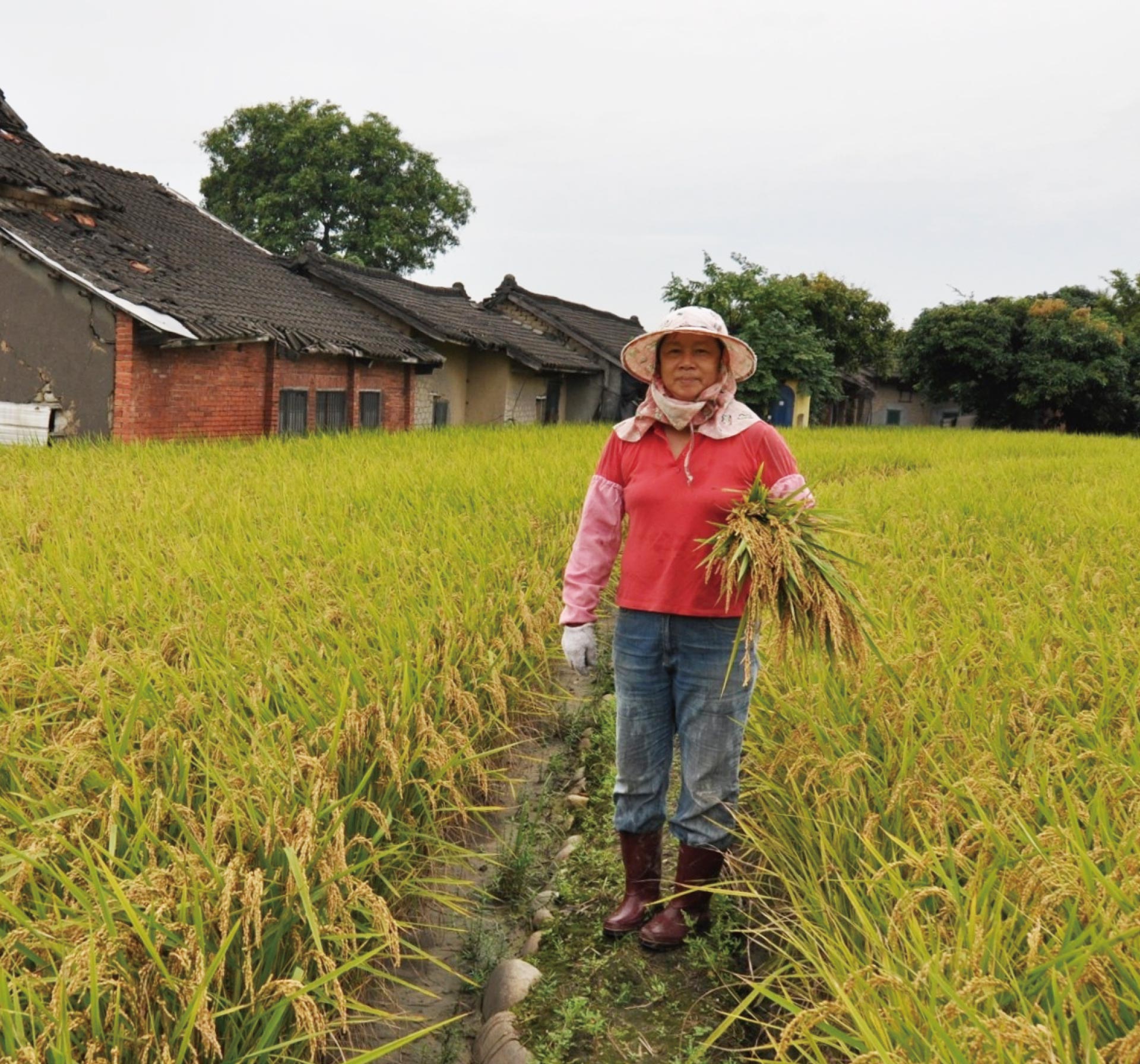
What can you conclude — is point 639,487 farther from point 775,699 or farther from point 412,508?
point 412,508

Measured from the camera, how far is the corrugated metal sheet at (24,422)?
12.0m

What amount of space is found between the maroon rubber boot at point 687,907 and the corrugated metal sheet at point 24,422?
11.0m

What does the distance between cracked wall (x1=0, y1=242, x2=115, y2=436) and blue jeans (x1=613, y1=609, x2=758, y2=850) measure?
10.3 m

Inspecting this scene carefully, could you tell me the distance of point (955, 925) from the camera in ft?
6.46

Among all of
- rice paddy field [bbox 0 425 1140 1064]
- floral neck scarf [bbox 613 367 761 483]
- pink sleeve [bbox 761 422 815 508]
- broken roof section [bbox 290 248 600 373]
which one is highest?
broken roof section [bbox 290 248 600 373]

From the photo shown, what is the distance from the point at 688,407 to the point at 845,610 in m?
0.70

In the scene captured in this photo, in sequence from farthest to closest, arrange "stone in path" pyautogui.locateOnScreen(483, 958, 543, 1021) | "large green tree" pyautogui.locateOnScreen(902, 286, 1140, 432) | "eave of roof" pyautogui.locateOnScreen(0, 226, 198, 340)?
"large green tree" pyautogui.locateOnScreen(902, 286, 1140, 432), "eave of roof" pyautogui.locateOnScreen(0, 226, 198, 340), "stone in path" pyautogui.locateOnScreen(483, 958, 543, 1021)

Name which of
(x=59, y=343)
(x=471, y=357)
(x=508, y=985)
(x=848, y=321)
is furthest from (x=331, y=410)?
(x=848, y=321)

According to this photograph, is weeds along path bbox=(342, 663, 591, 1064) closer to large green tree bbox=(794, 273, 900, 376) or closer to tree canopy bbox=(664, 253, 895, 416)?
tree canopy bbox=(664, 253, 895, 416)

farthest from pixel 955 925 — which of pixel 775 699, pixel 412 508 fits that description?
pixel 412 508

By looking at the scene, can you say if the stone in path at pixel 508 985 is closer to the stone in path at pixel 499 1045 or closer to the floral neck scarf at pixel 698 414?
the stone in path at pixel 499 1045

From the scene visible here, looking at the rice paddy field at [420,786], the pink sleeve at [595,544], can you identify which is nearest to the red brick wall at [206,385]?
the rice paddy field at [420,786]

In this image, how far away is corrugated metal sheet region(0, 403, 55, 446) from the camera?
12008mm

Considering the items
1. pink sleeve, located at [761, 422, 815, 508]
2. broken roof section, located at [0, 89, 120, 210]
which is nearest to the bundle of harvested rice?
pink sleeve, located at [761, 422, 815, 508]
